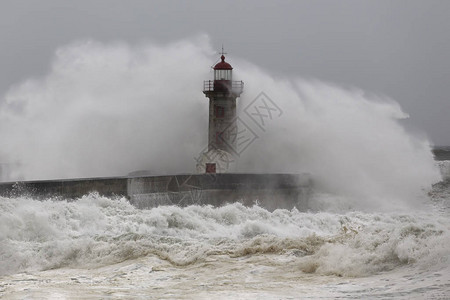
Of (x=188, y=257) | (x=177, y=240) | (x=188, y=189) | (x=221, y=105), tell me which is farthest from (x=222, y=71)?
(x=188, y=257)

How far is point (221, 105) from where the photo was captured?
19.2 m

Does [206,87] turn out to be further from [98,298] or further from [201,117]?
[98,298]

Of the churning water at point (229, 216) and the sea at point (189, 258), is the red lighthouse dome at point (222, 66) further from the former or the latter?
the sea at point (189, 258)

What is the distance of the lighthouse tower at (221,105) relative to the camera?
62.8 ft

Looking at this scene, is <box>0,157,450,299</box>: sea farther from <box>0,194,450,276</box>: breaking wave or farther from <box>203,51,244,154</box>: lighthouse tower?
<box>203,51,244,154</box>: lighthouse tower

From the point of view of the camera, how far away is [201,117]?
66.5ft

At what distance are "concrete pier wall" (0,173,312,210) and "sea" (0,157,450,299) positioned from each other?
34cm

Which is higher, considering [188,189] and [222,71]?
[222,71]

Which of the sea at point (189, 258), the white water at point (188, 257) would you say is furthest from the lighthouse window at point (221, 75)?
the white water at point (188, 257)

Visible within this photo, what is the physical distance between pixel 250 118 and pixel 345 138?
9.51ft

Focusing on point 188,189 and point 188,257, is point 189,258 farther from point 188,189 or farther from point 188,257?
point 188,189

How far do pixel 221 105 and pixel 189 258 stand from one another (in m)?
10.7

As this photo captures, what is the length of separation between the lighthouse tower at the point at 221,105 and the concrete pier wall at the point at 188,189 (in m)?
3.08

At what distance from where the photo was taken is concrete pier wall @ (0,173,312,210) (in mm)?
11406
